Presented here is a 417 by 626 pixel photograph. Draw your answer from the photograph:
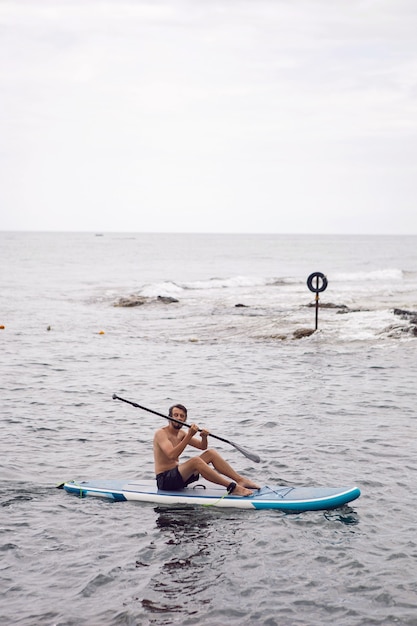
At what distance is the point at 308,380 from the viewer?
18516mm

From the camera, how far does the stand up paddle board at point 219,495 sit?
9922 mm

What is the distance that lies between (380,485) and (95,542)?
454cm

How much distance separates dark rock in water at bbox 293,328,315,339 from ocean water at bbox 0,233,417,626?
0.16 metres

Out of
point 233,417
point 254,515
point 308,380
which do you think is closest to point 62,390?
point 233,417

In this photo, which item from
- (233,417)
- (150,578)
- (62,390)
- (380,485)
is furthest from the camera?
(62,390)

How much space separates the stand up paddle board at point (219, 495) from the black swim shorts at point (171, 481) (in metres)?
0.07

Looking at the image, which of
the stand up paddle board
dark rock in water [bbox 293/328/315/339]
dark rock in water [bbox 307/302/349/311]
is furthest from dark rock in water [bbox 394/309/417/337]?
the stand up paddle board

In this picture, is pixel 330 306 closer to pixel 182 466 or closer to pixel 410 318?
pixel 410 318

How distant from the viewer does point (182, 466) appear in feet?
34.6

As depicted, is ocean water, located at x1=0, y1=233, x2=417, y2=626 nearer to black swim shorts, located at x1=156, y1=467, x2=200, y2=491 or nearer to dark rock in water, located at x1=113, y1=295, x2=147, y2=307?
black swim shorts, located at x1=156, y1=467, x2=200, y2=491

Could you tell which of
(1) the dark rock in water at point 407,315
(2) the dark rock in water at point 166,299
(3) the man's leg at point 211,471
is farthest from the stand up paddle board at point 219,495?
(2) the dark rock in water at point 166,299

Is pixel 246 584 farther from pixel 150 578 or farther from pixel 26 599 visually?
pixel 26 599

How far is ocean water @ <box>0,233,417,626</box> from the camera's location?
7.66 metres

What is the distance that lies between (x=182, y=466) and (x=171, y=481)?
0.31m
